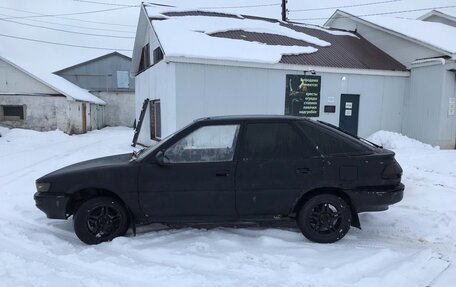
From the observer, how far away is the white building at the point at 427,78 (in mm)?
13266

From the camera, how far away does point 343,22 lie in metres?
20.7

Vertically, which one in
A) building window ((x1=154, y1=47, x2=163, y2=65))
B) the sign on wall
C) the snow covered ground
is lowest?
the snow covered ground

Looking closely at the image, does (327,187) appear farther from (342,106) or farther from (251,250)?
(342,106)

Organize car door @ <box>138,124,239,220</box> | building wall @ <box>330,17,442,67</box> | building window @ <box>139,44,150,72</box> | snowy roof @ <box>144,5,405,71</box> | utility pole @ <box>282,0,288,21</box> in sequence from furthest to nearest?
utility pole @ <box>282,0,288,21</box> → building window @ <box>139,44,150,72</box> → building wall @ <box>330,17,442,67</box> → snowy roof @ <box>144,5,405,71</box> → car door @ <box>138,124,239,220</box>

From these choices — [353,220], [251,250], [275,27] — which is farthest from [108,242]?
[275,27]

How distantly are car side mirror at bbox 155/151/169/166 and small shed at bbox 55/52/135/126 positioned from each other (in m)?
32.5

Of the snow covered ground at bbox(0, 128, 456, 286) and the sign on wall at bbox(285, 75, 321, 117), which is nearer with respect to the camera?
the snow covered ground at bbox(0, 128, 456, 286)

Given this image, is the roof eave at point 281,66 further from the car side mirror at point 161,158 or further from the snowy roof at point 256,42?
the car side mirror at point 161,158

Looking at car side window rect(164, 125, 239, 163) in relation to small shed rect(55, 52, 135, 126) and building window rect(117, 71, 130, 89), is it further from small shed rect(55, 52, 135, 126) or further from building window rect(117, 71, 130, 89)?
building window rect(117, 71, 130, 89)

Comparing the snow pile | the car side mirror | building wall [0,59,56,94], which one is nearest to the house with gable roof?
the snow pile

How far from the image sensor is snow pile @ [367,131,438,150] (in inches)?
529

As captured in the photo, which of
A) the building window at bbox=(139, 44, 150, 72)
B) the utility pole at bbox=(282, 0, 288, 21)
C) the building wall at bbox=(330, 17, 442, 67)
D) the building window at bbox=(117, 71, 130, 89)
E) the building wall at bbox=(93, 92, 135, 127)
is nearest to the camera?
the building wall at bbox=(330, 17, 442, 67)

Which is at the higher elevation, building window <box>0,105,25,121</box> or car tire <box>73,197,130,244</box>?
building window <box>0,105,25,121</box>

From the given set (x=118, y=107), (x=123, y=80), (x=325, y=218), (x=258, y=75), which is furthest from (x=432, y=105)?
(x=123, y=80)
